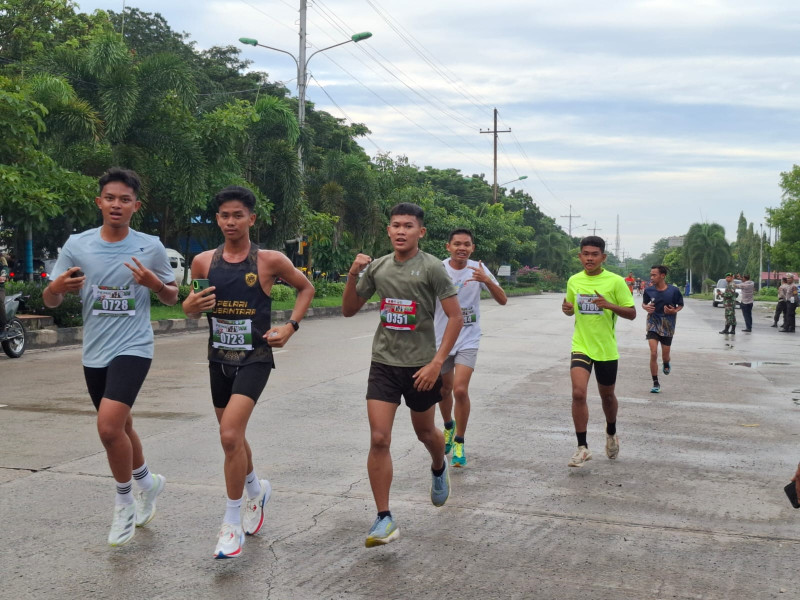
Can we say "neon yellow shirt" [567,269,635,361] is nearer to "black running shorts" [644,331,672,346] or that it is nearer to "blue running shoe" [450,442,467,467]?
"blue running shoe" [450,442,467,467]

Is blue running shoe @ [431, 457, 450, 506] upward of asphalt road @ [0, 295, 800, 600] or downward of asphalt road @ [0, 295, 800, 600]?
upward

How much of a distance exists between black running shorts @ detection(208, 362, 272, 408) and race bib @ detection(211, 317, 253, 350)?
0.10m

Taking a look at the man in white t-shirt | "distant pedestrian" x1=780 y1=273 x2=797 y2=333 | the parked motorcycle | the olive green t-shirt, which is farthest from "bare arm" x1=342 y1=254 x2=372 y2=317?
"distant pedestrian" x1=780 y1=273 x2=797 y2=333

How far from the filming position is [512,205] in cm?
10662

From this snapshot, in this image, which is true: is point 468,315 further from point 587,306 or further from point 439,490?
point 439,490

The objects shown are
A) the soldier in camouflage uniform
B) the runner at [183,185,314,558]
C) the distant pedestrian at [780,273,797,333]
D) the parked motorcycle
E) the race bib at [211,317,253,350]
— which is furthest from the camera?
the distant pedestrian at [780,273,797,333]

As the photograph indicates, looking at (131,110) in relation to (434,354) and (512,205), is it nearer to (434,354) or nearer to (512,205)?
(434,354)

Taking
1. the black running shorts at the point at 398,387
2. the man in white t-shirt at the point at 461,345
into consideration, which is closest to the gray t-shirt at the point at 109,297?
the black running shorts at the point at 398,387

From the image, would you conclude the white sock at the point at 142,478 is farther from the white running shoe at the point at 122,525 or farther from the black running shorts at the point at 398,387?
the black running shorts at the point at 398,387

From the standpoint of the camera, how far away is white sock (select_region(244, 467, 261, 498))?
503 centimetres

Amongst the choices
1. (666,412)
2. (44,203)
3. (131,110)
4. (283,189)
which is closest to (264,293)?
(666,412)

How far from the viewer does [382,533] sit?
4.76 m

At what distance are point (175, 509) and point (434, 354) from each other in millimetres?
1811

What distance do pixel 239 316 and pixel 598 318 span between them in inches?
133
